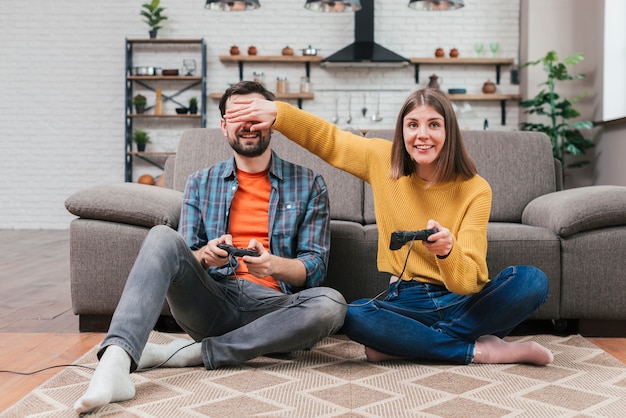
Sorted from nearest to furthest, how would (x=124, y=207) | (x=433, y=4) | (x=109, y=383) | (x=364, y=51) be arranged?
(x=109, y=383), (x=124, y=207), (x=433, y=4), (x=364, y=51)

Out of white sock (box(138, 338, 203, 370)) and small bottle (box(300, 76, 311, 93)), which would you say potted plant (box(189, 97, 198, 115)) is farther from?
white sock (box(138, 338, 203, 370))

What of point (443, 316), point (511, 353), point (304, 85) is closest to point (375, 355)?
point (443, 316)

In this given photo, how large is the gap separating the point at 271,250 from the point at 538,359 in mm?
825

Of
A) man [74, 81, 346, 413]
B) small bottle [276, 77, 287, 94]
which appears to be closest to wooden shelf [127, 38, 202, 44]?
small bottle [276, 77, 287, 94]

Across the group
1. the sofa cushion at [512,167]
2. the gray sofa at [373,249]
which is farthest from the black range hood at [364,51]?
the gray sofa at [373,249]

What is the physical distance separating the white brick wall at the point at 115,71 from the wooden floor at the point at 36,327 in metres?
2.57

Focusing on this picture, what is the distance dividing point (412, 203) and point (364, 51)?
15.9 feet

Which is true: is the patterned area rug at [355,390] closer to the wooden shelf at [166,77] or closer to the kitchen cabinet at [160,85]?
the wooden shelf at [166,77]

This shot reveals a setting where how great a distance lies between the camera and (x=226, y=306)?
196cm

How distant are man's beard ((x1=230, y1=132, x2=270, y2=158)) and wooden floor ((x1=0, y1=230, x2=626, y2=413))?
0.81 metres

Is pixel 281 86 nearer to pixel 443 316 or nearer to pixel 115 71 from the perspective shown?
pixel 115 71

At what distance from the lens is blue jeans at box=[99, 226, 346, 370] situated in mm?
1729

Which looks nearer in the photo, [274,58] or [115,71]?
[274,58]

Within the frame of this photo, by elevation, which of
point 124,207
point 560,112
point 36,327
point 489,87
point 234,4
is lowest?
point 36,327
